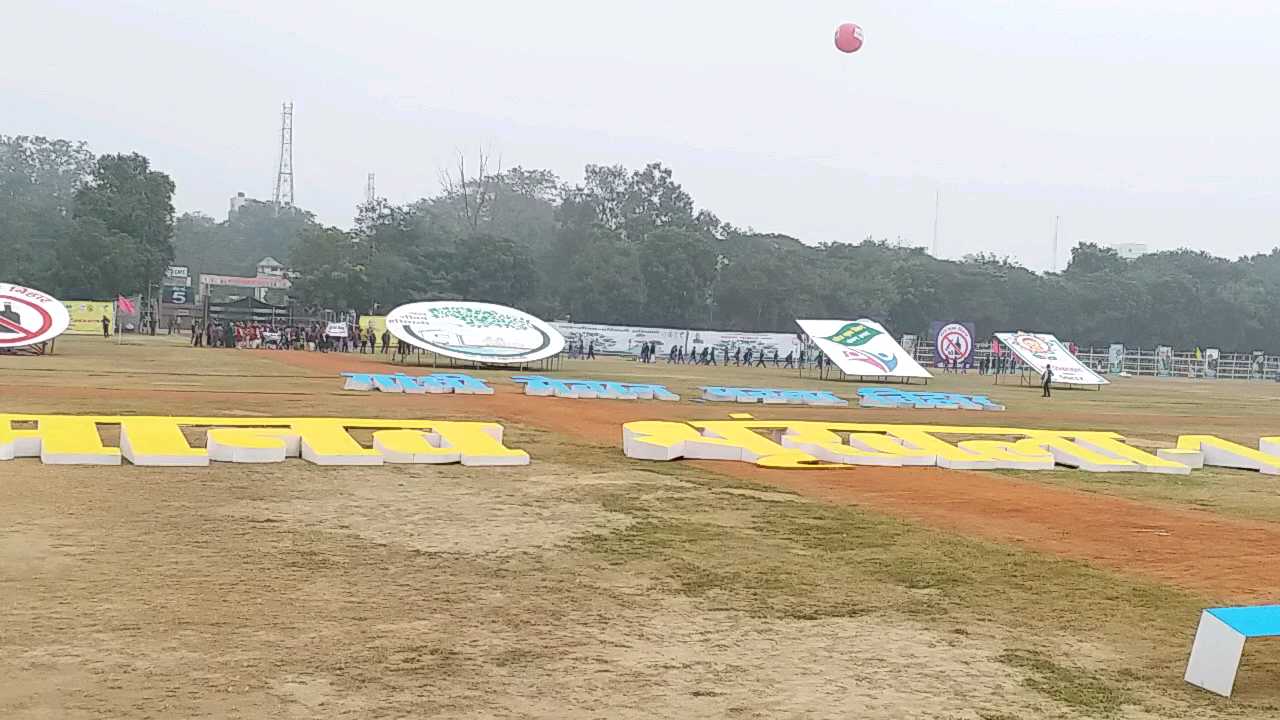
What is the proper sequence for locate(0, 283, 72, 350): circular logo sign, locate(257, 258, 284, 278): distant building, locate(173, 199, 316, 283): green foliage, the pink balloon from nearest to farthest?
the pink balloon < locate(0, 283, 72, 350): circular logo sign < locate(257, 258, 284, 278): distant building < locate(173, 199, 316, 283): green foliage

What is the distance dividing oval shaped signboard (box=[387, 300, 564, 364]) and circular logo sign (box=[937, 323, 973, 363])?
24984 millimetres

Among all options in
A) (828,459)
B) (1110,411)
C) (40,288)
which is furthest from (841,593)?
(40,288)

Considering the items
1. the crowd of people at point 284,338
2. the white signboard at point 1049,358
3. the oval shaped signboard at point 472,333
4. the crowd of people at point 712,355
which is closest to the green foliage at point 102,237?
the crowd of people at point 284,338

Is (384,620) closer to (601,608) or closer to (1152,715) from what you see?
(601,608)

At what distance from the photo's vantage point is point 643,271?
81250mm

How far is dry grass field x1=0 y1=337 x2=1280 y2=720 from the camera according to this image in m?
5.78

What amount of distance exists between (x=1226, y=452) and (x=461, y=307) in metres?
30.6

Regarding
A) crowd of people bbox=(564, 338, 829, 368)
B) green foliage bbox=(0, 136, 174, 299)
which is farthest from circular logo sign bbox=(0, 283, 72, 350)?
green foliage bbox=(0, 136, 174, 299)

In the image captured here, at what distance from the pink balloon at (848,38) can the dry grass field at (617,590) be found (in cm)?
864

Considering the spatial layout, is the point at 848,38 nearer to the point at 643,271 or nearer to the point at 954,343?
the point at 954,343

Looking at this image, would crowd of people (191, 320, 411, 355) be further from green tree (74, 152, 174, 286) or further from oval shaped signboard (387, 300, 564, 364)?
green tree (74, 152, 174, 286)

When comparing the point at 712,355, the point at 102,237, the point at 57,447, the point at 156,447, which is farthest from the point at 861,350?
the point at 102,237

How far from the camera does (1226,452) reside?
61.0 feet

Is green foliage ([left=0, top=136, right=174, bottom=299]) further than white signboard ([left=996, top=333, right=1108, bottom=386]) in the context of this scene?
Yes
